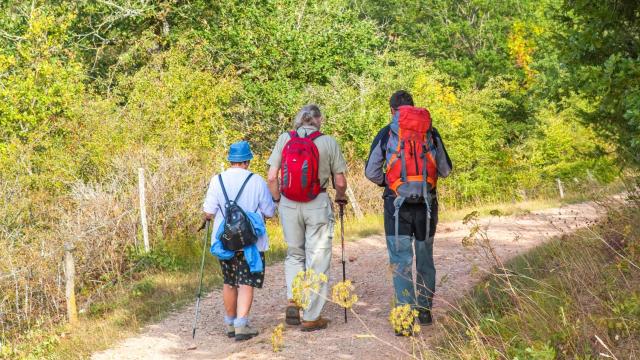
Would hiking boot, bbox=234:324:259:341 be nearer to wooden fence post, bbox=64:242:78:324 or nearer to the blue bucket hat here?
the blue bucket hat

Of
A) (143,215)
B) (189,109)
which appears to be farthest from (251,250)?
(189,109)

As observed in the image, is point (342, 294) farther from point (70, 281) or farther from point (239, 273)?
point (70, 281)

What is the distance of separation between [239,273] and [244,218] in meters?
0.55

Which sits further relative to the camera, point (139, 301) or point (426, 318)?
point (139, 301)

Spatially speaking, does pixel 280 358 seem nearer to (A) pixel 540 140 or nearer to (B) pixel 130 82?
(B) pixel 130 82

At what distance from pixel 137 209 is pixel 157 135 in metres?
4.42

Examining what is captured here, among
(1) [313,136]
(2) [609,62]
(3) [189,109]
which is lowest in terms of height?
(1) [313,136]

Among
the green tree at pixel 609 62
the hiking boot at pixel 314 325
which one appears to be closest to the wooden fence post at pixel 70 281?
the hiking boot at pixel 314 325

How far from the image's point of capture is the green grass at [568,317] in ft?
16.5

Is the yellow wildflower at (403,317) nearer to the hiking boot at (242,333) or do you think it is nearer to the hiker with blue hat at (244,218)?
the hiker with blue hat at (244,218)

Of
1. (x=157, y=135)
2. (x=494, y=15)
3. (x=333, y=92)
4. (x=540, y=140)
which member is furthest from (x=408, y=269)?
(x=494, y=15)

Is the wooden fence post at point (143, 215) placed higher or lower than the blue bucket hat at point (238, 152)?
lower

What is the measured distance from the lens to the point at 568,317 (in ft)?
18.3

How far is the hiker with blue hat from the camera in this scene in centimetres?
757
